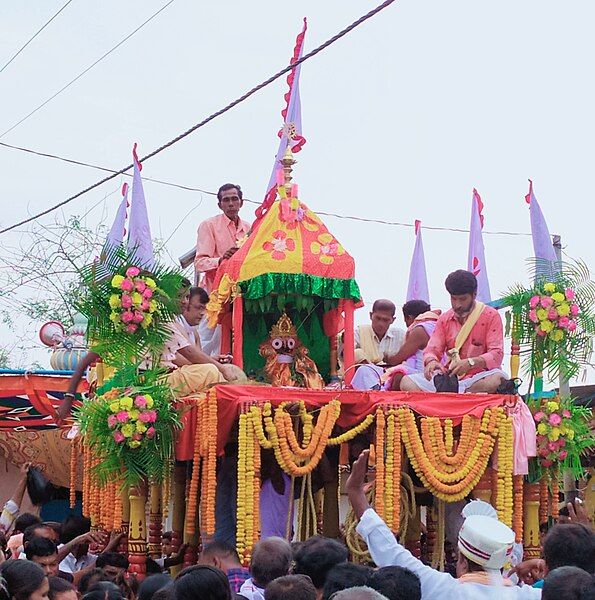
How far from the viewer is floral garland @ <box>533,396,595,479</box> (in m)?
9.16

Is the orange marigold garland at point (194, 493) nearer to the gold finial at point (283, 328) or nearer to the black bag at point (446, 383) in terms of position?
the gold finial at point (283, 328)

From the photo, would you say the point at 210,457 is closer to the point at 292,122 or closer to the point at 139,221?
the point at 139,221

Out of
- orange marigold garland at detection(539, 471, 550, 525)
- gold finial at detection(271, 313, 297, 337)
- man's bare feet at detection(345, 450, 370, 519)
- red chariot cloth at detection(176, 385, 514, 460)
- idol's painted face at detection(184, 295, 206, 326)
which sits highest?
idol's painted face at detection(184, 295, 206, 326)

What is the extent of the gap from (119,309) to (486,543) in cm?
469

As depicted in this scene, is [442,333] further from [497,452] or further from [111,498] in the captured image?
[111,498]

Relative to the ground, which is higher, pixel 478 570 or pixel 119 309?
pixel 119 309

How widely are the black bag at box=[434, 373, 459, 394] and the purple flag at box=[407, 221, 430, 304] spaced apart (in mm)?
4230

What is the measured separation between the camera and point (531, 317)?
30.6ft

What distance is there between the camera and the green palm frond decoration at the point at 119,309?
9.05m

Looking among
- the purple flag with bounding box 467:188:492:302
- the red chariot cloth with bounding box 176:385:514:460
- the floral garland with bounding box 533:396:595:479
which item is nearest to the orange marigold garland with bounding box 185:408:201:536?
the red chariot cloth with bounding box 176:385:514:460

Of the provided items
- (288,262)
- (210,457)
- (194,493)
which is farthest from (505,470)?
(288,262)

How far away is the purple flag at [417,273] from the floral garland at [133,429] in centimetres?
501

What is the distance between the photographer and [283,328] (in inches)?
406

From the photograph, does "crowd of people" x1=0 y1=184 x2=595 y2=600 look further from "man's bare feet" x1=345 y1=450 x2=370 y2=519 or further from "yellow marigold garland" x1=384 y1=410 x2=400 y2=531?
"yellow marigold garland" x1=384 y1=410 x2=400 y2=531
